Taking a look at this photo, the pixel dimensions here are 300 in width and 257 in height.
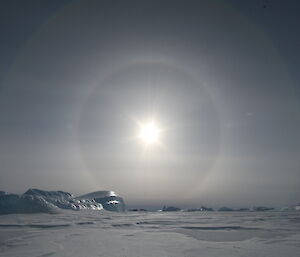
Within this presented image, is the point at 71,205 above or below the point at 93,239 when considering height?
above

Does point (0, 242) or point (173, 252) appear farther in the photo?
point (0, 242)

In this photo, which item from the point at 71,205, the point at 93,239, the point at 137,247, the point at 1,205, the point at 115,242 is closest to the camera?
the point at 137,247

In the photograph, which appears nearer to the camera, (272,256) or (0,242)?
(272,256)

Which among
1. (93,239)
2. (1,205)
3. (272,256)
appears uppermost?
(1,205)

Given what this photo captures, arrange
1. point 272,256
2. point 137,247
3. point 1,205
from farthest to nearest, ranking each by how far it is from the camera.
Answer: point 1,205, point 137,247, point 272,256

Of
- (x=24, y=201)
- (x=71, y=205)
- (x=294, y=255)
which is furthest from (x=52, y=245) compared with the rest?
(x=71, y=205)

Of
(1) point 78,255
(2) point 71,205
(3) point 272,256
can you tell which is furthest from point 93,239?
(2) point 71,205

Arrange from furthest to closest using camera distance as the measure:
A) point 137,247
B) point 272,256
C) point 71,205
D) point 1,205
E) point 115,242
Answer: point 71,205
point 1,205
point 115,242
point 137,247
point 272,256

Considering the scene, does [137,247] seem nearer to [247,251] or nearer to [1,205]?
[247,251]

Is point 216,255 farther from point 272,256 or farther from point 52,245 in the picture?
point 52,245
